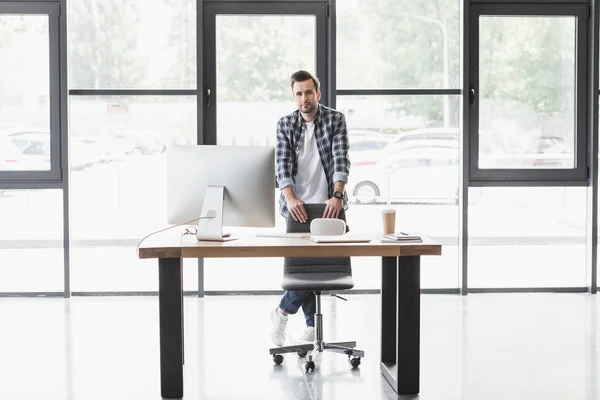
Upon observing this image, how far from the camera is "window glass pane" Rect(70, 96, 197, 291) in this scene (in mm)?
6359

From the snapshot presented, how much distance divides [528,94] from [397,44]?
1.11m

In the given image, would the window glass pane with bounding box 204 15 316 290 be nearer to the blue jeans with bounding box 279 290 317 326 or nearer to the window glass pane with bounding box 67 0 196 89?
the window glass pane with bounding box 67 0 196 89

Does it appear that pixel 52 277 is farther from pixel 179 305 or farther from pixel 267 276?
pixel 179 305

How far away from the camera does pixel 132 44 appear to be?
20.8ft

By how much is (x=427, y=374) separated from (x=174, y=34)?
3.43 m

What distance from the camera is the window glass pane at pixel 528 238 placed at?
6.57 metres

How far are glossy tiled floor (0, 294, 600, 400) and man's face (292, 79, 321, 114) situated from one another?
138 cm

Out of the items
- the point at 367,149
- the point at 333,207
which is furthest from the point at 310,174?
the point at 367,149

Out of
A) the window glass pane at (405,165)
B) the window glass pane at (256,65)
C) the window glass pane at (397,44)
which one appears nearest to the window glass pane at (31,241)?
the window glass pane at (256,65)

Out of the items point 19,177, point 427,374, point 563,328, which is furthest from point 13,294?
point 563,328

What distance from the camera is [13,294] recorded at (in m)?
6.39

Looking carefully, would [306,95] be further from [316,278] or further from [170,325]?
[170,325]

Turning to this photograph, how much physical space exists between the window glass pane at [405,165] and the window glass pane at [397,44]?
142 mm

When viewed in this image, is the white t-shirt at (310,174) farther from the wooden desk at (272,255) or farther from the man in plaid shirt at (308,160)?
the wooden desk at (272,255)
